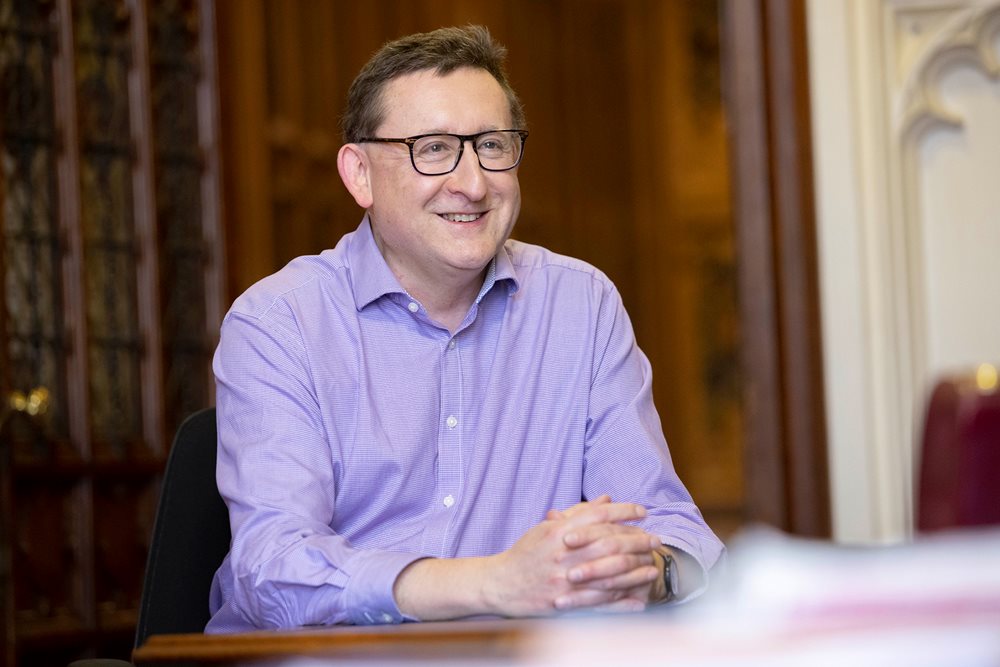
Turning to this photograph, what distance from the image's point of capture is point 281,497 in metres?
1.74

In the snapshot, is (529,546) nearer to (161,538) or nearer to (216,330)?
(161,538)

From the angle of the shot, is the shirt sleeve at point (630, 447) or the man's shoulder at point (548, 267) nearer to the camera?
the shirt sleeve at point (630, 447)

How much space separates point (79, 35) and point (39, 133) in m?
0.33

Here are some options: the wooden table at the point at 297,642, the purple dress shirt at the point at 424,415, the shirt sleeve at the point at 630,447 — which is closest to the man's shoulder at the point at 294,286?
the purple dress shirt at the point at 424,415

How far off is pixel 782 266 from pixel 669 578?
0.56 m

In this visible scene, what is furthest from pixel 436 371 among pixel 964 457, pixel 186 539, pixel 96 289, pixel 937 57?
pixel 96 289

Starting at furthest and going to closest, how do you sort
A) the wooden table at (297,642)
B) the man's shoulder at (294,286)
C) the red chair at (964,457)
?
1. the man's shoulder at (294,286)
2. the wooden table at (297,642)
3. the red chair at (964,457)

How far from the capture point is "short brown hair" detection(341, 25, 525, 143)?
82.0 inches

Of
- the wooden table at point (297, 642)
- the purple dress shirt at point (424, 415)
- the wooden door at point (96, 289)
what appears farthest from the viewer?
the wooden door at point (96, 289)

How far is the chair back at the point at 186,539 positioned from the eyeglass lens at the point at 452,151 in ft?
1.69

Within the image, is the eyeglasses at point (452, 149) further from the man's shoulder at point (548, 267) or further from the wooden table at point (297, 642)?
the wooden table at point (297, 642)

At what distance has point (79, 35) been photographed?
11.8 feet

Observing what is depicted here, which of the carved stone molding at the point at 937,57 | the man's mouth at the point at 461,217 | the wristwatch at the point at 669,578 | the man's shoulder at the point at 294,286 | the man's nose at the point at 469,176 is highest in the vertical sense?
the carved stone molding at the point at 937,57

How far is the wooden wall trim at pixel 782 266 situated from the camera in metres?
2.04
